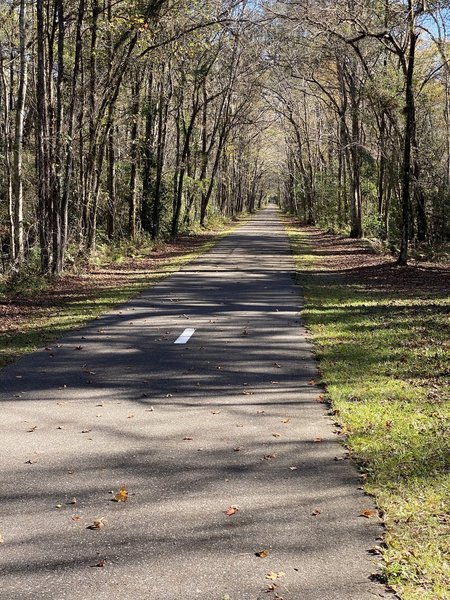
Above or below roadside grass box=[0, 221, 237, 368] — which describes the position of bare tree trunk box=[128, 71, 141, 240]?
above

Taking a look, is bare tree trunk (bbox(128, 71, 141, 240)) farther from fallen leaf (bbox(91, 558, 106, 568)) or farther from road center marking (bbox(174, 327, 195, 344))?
fallen leaf (bbox(91, 558, 106, 568))

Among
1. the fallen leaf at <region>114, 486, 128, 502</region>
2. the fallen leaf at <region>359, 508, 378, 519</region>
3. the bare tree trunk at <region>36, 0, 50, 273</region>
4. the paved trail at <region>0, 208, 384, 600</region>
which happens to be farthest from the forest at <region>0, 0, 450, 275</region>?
the fallen leaf at <region>359, 508, 378, 519</region>

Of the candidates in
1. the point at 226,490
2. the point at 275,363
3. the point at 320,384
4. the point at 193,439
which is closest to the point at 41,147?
the point at 275,363

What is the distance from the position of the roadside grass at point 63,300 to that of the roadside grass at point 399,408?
4284 mm

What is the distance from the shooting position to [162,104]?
3047cm

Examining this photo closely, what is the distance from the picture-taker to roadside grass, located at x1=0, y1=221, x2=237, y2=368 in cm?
1032

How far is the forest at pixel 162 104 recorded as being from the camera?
59.5 feet

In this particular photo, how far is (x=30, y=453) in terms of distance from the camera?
5367mm

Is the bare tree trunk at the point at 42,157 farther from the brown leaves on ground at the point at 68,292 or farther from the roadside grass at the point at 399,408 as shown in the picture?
the roadside grass at the point at 399,408

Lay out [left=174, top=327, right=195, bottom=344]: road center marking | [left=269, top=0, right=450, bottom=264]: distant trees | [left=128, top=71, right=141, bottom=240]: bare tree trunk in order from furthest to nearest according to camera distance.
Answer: [left=128, top=71, right=141, bottom=240]: bare tree trunk, [left=269, top=0, right=450, bottom=264]: distant trees, [left=174, top=327, right=195, bottom=344]: road center marking

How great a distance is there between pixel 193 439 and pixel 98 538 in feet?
6.07

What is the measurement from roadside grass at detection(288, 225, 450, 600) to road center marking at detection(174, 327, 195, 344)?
202 cm

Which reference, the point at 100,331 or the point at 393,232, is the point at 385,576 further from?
the point at 393,232

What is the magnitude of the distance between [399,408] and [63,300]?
30.8 feet
